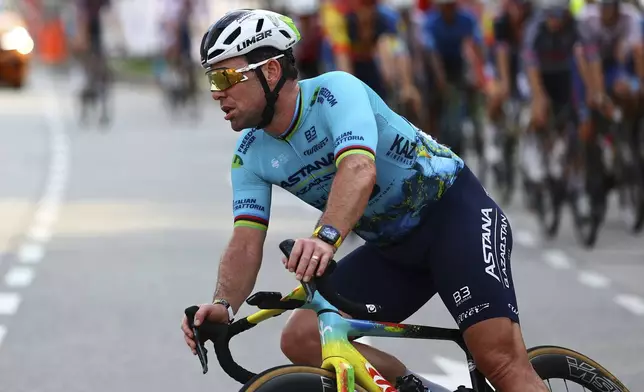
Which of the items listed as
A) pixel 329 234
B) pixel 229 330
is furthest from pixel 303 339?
pixel 329 234

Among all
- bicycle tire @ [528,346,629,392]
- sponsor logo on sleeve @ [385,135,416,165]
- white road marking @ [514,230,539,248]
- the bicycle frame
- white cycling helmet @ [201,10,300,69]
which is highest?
white road marking @ [514,230,539,248]

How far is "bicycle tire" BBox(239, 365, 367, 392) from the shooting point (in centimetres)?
512

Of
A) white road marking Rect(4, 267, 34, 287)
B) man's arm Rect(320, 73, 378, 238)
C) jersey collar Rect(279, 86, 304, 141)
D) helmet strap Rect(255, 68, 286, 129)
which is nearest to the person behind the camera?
man's arm Rect(320, 73, 378, 238)

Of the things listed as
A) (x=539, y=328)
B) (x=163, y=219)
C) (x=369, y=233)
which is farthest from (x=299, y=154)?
(x=163, y=219)

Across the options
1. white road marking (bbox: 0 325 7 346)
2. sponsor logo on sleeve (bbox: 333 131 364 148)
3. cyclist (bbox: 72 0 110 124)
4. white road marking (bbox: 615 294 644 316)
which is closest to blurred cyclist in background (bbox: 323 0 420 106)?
white road marking (bbox: 615 294 644 316)

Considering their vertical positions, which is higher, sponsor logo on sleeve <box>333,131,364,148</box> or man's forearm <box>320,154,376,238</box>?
→ sponsor logo on sleeve <box>333,131,364,148</box>

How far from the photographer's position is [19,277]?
42.9ft

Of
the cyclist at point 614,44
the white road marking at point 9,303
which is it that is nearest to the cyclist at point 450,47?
the cyclist at point 614,44

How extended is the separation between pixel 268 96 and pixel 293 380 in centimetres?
92

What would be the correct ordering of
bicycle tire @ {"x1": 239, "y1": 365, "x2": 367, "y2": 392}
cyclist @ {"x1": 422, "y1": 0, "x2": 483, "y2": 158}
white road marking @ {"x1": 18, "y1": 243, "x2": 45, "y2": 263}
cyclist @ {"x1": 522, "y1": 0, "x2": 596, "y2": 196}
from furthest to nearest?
cyclist @ {"x1": 422, "y1": 0, "x2": 483, "y2": 158}, cyclist @ {"x1": 522, "y1": 0, "x2": 596, "y2": 196}, white road marking @ {"x1": 18, "y1": 243, "x2": 45, "y2": 263}, bicycle tire @ {"x1": 239, "y1": 365, "x2": 367, "y2": 392}

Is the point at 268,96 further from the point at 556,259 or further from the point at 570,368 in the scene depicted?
the point at 556,259

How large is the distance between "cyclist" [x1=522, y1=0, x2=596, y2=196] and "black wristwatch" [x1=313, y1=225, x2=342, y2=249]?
11011 millimetres

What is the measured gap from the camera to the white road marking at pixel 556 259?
13898 mm

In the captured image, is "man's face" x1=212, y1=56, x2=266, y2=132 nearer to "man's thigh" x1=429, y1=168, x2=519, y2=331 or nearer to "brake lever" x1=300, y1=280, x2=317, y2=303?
"brake lever" x1=300, y1=280, x2=317, y2=303
